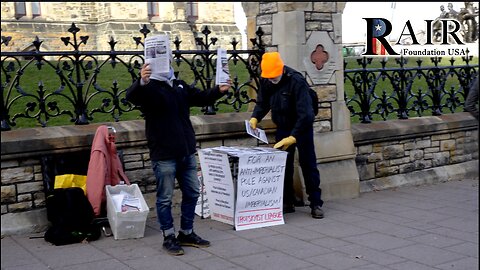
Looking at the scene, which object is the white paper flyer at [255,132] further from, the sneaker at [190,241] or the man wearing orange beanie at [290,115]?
the sneaker at [190,241]

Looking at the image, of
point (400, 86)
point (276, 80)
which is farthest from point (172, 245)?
point (400, 86)

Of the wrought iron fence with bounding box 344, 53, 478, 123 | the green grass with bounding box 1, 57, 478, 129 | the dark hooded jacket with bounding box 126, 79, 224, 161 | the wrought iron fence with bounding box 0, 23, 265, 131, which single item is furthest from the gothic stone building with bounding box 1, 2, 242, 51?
the dark hooded jacket with bounding box 126, 79, 224, 161

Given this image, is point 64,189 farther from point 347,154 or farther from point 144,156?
point 347,154

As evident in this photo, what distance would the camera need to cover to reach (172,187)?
18.4 feet

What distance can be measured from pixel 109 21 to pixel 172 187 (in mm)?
30926

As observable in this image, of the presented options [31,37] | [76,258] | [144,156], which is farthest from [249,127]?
[31,37]

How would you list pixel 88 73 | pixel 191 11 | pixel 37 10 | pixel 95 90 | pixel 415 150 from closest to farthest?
pixel 88 73, pixel 415 150, pixel 95 90, pixel 37 10, pixel 191 11

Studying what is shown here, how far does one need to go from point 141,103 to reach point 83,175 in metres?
1.58

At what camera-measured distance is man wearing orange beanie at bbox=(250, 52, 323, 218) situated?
6.78m

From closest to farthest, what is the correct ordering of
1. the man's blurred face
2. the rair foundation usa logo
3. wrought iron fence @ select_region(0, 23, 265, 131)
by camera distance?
wrought iron fence @ select_region(0, 23, 265, 131)
the man's blurred face
the rair foundation usa logo

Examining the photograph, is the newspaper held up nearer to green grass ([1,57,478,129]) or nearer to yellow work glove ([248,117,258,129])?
yellow work glove ([248,117,258,129])

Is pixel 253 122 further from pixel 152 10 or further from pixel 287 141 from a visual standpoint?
pixel 152 10

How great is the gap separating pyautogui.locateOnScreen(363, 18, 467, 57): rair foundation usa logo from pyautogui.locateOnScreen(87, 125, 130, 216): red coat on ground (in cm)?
516

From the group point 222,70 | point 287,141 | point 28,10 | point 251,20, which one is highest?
point 28,10
